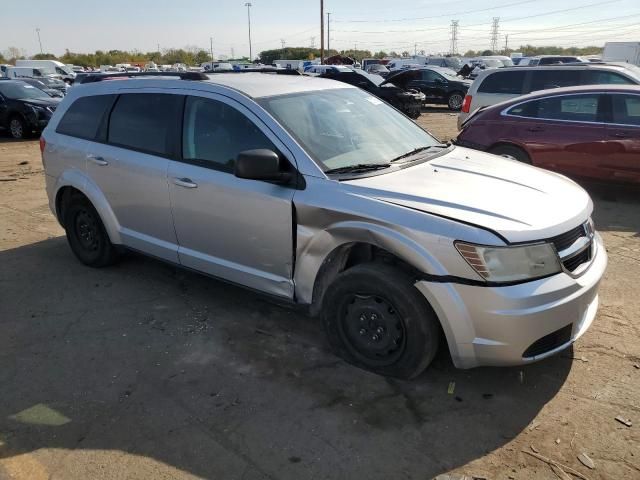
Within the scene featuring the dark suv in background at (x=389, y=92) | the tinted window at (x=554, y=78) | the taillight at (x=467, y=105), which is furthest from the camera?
the dark suv in background at (x=389, y=92)

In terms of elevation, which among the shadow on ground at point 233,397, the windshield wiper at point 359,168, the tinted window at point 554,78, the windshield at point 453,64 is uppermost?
the windshield at point 453,64

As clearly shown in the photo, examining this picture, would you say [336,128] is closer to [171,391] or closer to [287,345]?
[287,345]

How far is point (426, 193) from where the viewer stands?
3.16 metres

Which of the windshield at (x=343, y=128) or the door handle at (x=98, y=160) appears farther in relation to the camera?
the door handle at (x=98, y=160)

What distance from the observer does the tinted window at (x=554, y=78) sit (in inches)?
394

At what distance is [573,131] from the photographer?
7.29 m

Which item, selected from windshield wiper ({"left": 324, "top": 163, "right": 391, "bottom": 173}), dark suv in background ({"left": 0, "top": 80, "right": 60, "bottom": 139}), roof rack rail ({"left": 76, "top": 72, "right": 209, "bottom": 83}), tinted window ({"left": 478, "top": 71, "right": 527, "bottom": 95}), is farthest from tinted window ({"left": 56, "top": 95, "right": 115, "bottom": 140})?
dark suv in background ({"left": 0, "top": 80, "right": 60, "bottom": 139})

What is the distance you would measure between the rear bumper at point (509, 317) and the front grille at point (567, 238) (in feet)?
0.53

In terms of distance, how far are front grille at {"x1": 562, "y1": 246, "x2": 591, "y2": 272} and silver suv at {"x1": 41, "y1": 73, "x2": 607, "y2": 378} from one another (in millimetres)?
13

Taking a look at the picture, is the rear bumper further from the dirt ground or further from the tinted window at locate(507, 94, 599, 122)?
the tinted window at locate(507, 94, 599, 122)

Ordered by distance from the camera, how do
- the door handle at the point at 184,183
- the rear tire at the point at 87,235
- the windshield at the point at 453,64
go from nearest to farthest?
the door handle at the point at 184,183 < the rear tire at the point at 87,235 < the windshield at the point at 453,64

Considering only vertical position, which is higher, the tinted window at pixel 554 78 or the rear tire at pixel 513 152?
the tinted window at pixel 554 78

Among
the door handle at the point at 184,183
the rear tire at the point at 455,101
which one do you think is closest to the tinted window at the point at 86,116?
the door handle at the point at 184,183

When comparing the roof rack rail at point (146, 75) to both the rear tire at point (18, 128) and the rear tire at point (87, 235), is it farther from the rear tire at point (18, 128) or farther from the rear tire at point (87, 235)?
the rear tire at point (18, 128)
